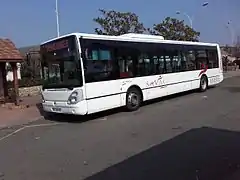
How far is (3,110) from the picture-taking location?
1526 centimetres

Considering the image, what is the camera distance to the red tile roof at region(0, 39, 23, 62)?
54.6ft

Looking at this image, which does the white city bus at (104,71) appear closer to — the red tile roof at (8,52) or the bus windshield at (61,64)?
the bus windshield at (61,64)

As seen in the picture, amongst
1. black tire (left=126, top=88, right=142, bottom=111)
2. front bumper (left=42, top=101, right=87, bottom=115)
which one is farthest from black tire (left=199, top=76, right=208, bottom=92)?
front bumper (left=42, top=101, right=87, bottom=115)

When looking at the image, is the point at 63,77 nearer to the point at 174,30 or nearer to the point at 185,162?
the point at 185,162

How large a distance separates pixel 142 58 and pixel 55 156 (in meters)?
7.53

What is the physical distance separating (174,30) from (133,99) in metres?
26.2

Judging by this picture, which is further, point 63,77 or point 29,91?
point 29,91

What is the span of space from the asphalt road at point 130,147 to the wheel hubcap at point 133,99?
30.8 inches

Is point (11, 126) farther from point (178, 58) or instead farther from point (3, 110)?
point (178, 58)

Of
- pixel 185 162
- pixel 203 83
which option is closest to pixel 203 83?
pixel 203 83

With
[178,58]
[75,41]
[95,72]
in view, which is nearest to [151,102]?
[178,58]

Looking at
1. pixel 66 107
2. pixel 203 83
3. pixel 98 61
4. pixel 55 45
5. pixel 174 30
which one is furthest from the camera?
pixel 174 30

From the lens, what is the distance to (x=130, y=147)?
23.8 ft

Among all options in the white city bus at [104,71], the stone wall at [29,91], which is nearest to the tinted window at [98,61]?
the white city bus at [104,71]
